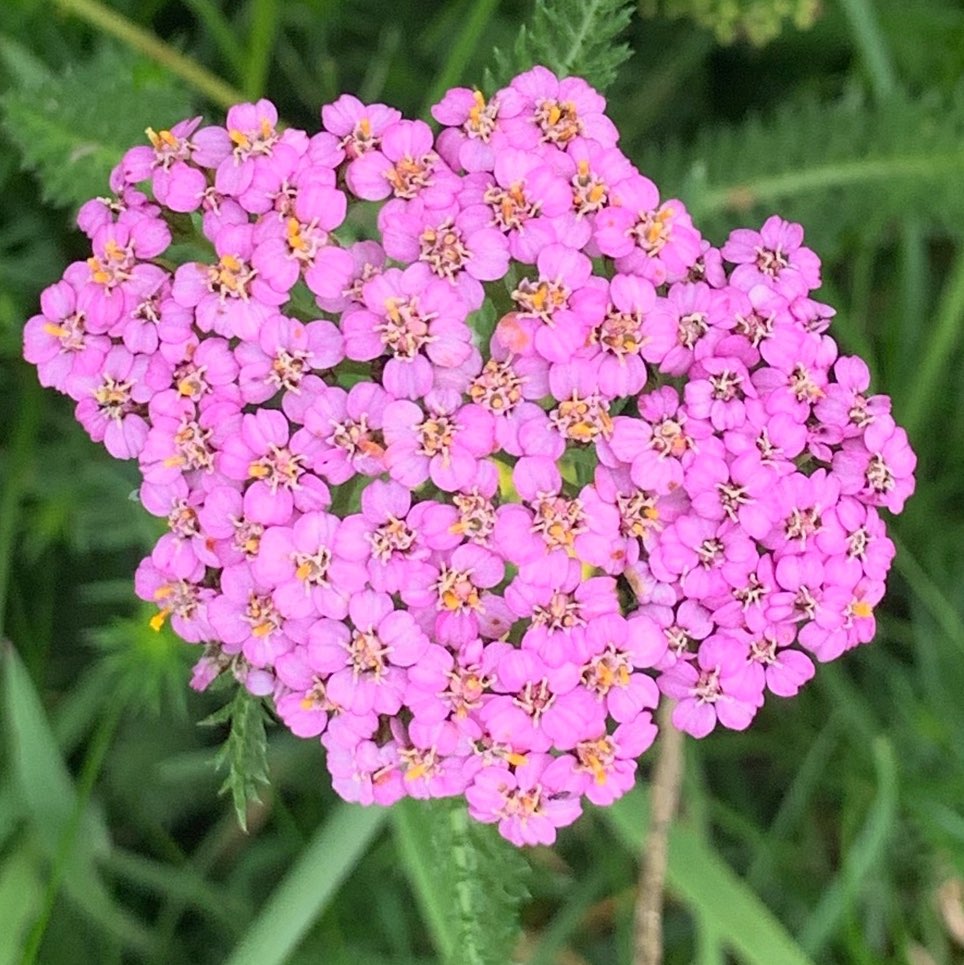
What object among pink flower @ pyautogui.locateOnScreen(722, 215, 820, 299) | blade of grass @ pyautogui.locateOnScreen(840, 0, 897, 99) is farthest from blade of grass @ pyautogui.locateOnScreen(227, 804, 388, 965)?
blade of grass @ pyautogui.locateOnScreen(840, 0, 897, 99)

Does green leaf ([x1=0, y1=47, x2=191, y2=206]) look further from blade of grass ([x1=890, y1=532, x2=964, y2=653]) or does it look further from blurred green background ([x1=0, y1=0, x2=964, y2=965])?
blade of grass ([x1=890, y1=532, x2=964, y2=653])

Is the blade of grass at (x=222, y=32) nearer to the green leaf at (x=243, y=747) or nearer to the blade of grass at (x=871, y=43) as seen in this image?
the blade of grass at (x=871, y=43)

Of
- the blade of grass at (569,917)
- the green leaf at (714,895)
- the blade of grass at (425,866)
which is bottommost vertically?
the blade of grass at (569,917)

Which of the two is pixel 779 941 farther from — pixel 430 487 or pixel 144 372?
pixel 144 372

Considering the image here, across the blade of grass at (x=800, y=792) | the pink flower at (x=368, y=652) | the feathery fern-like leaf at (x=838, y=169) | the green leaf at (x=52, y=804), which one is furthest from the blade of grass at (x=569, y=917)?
the feathery fern-like leaf at (x=838, y=169)

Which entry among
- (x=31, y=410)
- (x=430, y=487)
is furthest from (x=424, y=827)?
(x=31, y=410)

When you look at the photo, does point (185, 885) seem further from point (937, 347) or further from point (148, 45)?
point (937, 347)

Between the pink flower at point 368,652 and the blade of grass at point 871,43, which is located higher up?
the blade of grass at point 871,43
